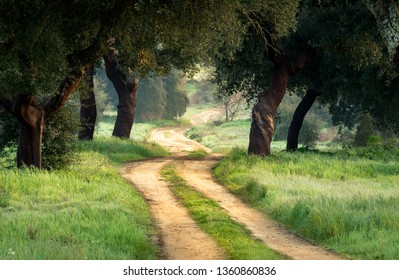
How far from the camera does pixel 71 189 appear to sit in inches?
962

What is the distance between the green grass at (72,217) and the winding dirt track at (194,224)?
1.75 ft

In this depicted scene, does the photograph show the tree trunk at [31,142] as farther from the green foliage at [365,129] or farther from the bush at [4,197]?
the green foliage at [365,129]

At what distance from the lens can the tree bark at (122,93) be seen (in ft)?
162

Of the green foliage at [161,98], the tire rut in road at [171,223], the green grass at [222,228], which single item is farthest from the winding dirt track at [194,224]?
the green foliage at [161,98]

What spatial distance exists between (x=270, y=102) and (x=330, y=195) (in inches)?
639

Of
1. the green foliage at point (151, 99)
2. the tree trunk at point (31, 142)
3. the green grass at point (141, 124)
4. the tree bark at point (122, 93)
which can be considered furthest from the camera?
the green foliage at point (151, 99)

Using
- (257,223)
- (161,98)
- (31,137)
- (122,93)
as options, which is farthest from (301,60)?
(161,98)

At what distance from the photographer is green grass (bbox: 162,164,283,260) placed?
16234 millimetres

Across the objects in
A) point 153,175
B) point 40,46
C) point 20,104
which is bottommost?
point 153,175

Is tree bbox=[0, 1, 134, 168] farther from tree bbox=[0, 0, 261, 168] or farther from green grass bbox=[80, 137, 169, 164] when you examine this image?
green grass bbox=[80, 137, 169, 164]

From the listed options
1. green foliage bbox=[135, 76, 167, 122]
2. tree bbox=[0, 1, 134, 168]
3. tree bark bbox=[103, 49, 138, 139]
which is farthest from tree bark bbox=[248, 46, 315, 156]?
green foliage bbox=[135, 76, 167, 122]
